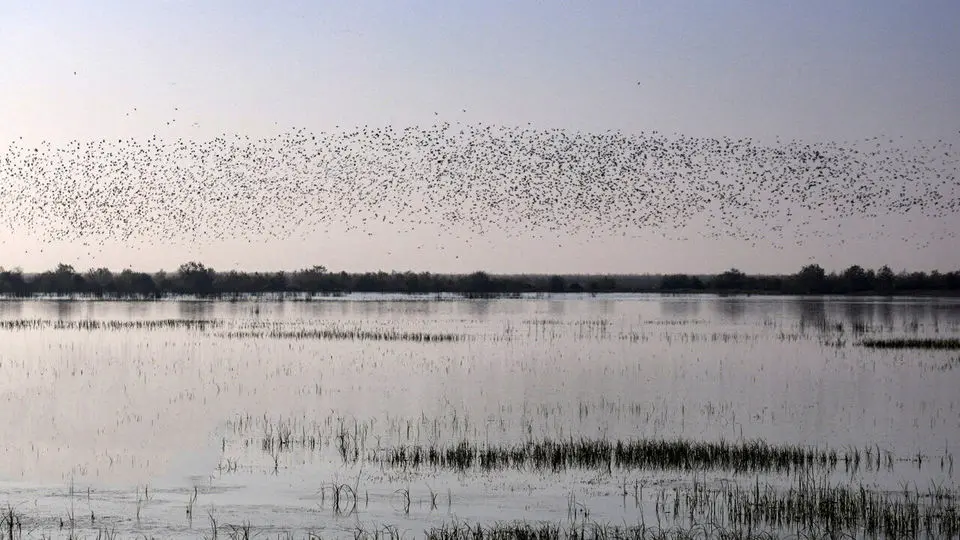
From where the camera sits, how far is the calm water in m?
12.3

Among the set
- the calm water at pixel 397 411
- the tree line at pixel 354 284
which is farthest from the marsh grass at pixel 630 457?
the tree line at pixel 354 284

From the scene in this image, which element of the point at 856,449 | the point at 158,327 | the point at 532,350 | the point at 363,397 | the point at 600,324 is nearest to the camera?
the point at 856,449

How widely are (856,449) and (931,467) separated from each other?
48.5 inches

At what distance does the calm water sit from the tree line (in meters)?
56.3

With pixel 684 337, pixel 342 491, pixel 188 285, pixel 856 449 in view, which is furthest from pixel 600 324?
pixel 188 285

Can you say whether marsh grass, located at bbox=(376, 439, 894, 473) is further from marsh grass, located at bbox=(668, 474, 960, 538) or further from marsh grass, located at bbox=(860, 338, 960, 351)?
marsh grass, located at bbox=(860, 338, 960, 351)

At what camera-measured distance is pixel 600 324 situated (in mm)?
47156

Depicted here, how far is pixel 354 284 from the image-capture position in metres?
116

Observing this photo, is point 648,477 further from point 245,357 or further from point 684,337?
point 684,337

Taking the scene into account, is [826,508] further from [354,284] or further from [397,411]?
[354,284]

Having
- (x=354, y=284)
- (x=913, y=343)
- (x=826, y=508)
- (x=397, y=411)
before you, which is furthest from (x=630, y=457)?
(x=354, y=284)

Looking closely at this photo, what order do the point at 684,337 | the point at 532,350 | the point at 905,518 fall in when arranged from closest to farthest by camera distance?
the point at 905,518 < the point at 532,350 < the point at 684,337

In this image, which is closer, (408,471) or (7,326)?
(408,471)

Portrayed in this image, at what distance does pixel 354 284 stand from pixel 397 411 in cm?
9645
